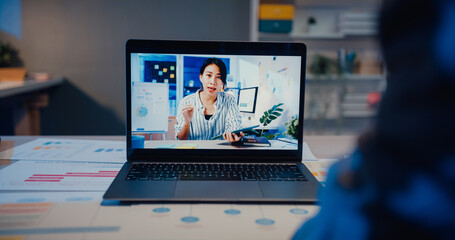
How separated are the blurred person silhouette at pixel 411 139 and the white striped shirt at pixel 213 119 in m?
0.62

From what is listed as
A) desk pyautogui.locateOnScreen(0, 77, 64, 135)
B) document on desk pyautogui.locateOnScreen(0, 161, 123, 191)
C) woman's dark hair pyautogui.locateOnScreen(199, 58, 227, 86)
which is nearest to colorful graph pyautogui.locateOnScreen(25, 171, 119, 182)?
document on desk pyautogui.locateOnScreen(0, 161, 123, 191)

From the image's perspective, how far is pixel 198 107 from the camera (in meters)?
0.89

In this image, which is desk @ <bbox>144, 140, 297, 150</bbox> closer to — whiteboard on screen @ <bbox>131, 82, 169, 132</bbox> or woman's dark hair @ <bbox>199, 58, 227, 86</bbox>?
whiteboard on screen @ <bbox>131, 82, 169, 132</bbox>

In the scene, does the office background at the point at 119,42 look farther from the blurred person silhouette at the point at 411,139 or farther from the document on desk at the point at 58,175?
the blurred person silhouette at the point at 411,139

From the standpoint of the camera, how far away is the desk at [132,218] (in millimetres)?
536

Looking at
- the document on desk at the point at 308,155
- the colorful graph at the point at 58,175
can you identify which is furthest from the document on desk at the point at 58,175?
the document on desk at the point at 308,155

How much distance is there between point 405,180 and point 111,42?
124 inches

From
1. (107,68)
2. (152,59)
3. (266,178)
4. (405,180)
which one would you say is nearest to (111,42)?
(107,68)

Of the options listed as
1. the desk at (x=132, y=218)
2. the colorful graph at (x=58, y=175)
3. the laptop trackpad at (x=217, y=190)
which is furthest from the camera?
the colorful graph at (x=58, y=175)

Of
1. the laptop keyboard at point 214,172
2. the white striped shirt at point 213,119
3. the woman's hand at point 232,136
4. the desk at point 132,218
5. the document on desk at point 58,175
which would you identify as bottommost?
the desk at point 132,218

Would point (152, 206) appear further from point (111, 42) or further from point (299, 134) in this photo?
point (111, 42)

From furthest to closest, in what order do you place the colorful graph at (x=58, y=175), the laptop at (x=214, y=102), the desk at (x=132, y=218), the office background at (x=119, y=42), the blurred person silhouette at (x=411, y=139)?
the office background at (x=119, y=42)
the laptop at (x=214, y=102)
the colorful graph at (x=58, y=175)
the desk at (x=132, y=218)
the blurred person silhouette at (x=411, y=139)

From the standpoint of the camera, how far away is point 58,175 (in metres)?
0.79

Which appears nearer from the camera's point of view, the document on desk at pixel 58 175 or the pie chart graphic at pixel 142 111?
the document on desk at pixel 58 175
